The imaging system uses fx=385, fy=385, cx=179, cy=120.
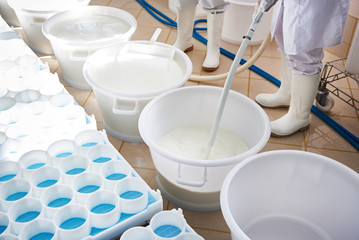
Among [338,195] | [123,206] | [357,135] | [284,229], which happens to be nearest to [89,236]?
[123,206]

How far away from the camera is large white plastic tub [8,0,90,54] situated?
89.7 inches

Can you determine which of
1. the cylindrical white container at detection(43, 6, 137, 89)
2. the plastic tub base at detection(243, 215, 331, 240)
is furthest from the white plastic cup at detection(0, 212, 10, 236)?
the cylindrical white container at detection(43, 6, 137, 89)

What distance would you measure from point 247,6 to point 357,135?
1.04 meters

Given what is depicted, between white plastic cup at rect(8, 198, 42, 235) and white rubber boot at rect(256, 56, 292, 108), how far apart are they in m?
1.31

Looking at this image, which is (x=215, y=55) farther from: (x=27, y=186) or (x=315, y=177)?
(x=27, y=186)

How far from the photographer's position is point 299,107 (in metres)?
1.85

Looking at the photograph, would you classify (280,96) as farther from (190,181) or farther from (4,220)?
(4,220)

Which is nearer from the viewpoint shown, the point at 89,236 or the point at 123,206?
the point at 89,236

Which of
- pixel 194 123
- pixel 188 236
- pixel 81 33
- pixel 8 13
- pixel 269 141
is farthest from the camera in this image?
pixel 8 13

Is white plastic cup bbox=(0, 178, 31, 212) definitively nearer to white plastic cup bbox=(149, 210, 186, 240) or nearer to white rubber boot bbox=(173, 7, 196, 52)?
white plastic cup bbox=(149, 210, 186, 240)

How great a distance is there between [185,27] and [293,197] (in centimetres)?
137

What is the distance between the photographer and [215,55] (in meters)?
2.36

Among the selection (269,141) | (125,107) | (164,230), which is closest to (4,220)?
(164,230)

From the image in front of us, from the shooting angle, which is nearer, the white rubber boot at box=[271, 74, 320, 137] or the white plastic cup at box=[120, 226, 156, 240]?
the white plastic cup at box=[120, 226, 156, 240]
